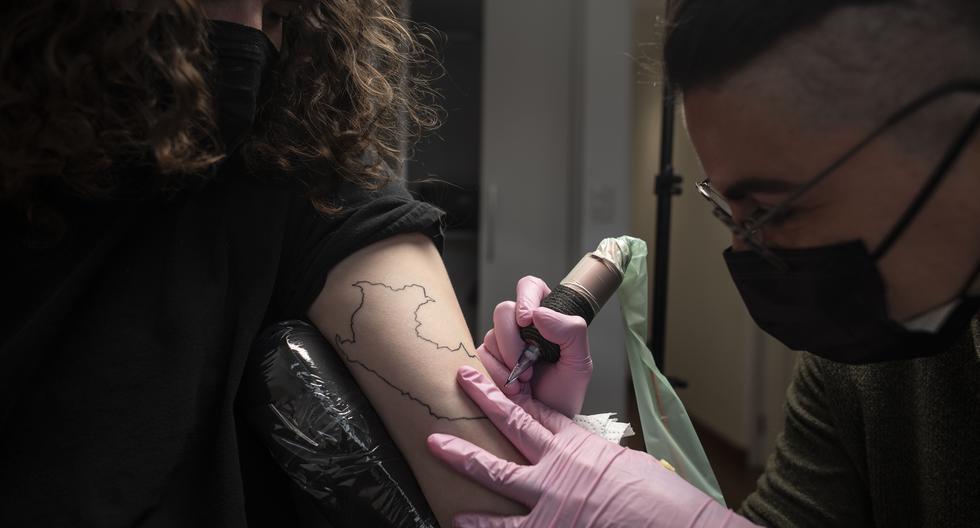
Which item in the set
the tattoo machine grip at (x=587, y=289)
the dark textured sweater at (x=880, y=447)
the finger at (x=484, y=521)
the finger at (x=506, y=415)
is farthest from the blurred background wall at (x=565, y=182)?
the finger at (x=484, y=521)

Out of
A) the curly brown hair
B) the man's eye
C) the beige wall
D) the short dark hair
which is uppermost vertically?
the short dark hair

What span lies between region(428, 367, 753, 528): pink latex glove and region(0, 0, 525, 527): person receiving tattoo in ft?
0.08

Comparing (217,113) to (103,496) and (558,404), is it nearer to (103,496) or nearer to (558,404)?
(103,496)

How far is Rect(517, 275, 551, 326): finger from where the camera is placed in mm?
1064

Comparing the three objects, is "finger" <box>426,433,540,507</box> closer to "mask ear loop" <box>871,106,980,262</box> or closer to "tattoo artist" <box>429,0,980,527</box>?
"tattoo artist" <box>429,0,980,527</box>

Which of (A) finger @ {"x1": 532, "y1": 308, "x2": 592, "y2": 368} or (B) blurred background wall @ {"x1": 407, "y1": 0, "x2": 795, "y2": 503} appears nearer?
(A) finger @ {"x1": 532, "y1": 308, "x2": 592, "y2": 368}

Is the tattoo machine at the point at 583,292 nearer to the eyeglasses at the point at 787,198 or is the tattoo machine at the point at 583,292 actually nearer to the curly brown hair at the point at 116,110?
the eyeglasses at the point at 787,198

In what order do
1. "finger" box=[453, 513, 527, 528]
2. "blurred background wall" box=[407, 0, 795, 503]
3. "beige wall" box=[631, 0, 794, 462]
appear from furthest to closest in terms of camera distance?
"beige wall" box=[631, 0, 794, 462]
"blurred background wall" box=[407, 0, 795, 503]
"finger" box=[453, 513, 527, 528]

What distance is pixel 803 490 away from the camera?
1.24 meters

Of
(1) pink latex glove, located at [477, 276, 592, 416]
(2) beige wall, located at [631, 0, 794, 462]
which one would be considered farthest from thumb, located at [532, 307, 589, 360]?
(2) beige wall, located at [631, 0, 794, 462]

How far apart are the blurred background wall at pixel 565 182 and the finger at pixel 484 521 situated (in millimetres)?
1755

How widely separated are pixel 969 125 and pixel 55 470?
103 centimetres

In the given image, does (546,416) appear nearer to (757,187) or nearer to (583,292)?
(583,292)

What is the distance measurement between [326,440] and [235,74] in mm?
461
